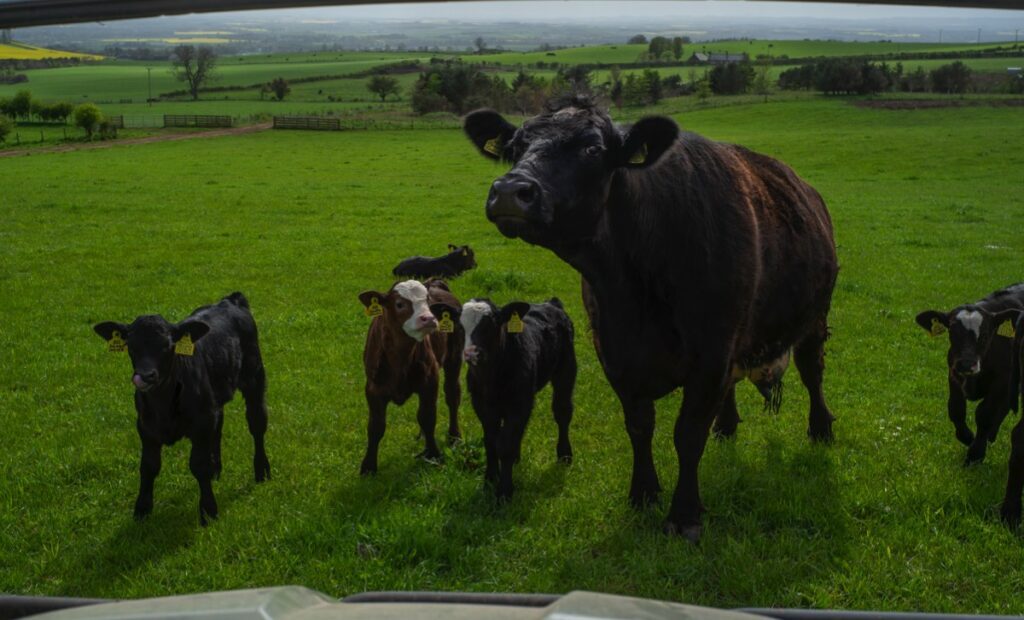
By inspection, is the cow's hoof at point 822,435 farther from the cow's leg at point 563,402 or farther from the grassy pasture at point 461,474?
the cow's leg at point 563,402

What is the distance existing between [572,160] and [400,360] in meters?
2.75

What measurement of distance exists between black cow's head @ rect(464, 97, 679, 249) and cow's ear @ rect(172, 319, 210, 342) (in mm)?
2440

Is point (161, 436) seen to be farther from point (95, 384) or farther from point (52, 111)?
point (52, 111)

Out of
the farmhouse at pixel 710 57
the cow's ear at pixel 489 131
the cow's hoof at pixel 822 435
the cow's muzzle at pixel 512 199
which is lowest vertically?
the cow's hoof at pixel 822 435

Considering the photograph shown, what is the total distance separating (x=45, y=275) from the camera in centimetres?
1481

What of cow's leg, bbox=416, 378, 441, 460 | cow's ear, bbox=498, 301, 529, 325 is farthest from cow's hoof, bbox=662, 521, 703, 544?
cow's leg, bbox=416, 378, 441, 460

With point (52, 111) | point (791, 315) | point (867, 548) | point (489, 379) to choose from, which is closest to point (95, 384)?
point (489, 379)

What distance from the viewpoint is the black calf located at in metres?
13.9

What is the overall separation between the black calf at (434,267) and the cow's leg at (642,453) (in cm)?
814

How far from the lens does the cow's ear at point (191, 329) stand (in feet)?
19.2

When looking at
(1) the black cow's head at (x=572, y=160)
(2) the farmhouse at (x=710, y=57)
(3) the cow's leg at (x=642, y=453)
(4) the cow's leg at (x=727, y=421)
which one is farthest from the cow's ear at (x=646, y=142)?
(2) the farmhouse at (x=710, y=57)

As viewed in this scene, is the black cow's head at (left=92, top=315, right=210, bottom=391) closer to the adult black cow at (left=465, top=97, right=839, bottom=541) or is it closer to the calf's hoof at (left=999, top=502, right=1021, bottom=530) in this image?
the adult black cow at (left=465, top=97, right=839, bottom=541)

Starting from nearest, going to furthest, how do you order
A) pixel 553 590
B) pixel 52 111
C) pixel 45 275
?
pixel 553 590, pixel 45 275, pixel 52 111

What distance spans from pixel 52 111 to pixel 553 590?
6842 centimetres
